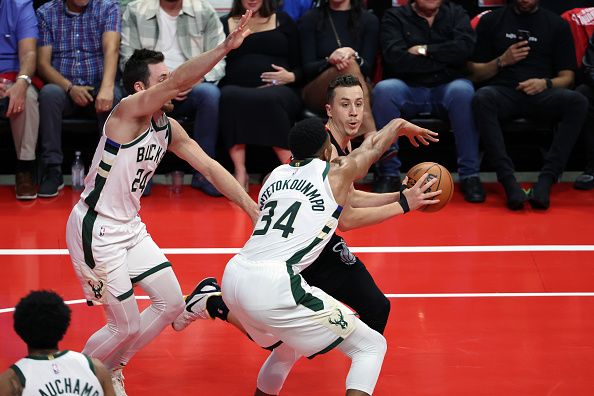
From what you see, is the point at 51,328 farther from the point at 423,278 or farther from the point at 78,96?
the point at 78,96

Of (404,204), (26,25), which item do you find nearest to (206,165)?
(404,204)

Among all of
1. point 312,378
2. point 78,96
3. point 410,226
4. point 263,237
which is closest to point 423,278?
point 410,226

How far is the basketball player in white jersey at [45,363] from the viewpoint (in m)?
4.03

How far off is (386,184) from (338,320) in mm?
4812

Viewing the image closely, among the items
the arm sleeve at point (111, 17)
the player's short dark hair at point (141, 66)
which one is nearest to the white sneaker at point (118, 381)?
the player's short dark hair at point (141, 66)

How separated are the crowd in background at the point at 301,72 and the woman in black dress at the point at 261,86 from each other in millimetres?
12

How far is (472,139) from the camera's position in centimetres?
Result: 949

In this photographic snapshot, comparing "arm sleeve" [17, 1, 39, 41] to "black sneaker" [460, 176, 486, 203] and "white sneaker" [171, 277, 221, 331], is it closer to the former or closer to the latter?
"black sneaker" [460, 176, 486, 203]

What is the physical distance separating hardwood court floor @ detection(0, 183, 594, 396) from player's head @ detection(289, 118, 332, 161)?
4.51 ft

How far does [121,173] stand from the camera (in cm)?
534

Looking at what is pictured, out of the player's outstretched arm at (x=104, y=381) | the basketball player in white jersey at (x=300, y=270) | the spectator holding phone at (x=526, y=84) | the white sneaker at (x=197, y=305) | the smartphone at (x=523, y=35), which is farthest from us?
the smartphone at (x=523, y=35)

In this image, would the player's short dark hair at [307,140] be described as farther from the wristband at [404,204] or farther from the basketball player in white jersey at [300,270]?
the wristband at [404,204]

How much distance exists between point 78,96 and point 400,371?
15.7 feet

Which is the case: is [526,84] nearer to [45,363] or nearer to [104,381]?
[104,381]
